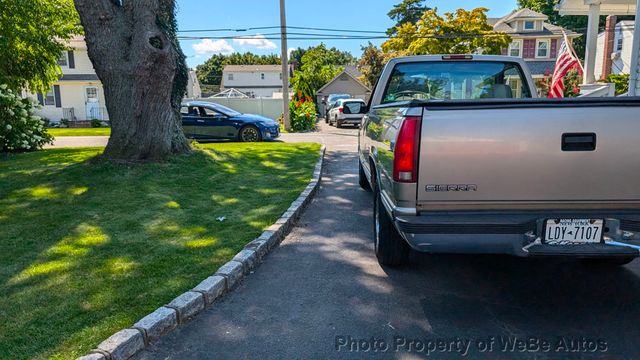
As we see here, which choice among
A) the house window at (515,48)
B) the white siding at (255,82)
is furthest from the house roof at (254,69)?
the house window at (515,48)

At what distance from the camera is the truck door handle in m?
3.05

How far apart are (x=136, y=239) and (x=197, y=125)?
12.4 meters

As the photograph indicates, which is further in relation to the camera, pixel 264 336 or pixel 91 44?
pixel 91 44

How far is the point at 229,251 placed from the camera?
471cm

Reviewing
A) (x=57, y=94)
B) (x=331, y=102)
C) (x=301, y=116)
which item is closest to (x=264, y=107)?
(x=331, y=102)

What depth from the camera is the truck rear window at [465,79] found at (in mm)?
5645

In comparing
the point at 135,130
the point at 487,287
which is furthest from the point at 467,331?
the point at 135,130

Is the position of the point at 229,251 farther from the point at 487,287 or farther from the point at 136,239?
the point at 487,287

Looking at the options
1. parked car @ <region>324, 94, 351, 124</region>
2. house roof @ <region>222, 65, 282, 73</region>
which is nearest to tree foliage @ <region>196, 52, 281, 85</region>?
house roof @ <region>222, 65, 282, 73</region>

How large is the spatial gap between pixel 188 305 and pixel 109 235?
2.25m

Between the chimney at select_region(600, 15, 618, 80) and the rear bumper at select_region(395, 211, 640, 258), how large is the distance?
28.2 meters

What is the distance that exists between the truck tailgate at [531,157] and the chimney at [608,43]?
28129mm

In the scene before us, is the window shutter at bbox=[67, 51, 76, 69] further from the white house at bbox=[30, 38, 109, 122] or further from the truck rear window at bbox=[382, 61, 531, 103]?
the truck rear window at bbox=[382, 61, 531, 103]

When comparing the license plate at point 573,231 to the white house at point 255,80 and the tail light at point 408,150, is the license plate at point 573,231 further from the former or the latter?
the white house at point 255,80
